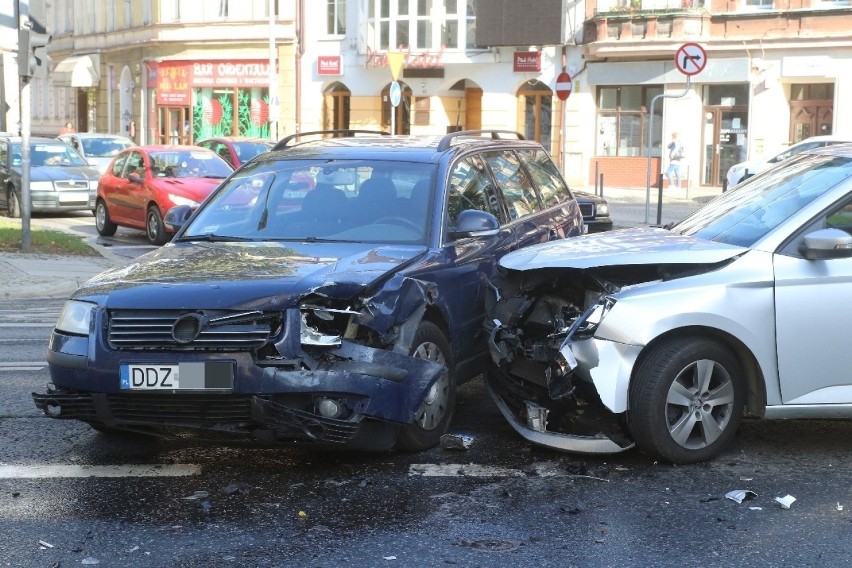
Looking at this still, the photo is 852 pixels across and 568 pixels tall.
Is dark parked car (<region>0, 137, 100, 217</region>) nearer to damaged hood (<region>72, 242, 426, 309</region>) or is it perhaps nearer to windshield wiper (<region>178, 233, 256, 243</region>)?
windshield wiper (<region>178, 233, 256, 243</region>)

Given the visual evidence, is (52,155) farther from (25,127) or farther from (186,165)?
(25,127)

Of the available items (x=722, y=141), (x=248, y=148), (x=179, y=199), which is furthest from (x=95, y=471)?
(x=722, y=141)

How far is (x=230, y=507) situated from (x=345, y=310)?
102 cm

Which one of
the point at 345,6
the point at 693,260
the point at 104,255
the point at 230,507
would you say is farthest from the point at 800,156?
the point at 345,6

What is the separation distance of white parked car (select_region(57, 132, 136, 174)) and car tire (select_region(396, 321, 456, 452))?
2429 cm

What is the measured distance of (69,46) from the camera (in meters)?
58.6

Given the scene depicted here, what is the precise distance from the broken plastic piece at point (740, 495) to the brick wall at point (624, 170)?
31.5 metres

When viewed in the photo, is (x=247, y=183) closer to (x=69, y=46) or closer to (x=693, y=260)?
(x=693, y=260)

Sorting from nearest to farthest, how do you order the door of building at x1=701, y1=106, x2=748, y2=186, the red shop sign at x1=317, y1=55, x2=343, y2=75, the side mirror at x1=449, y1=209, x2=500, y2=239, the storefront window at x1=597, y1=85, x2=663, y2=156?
the side mirror at x1=449, y1=209, x2=500, y2=239
the door of building at x1=701, y1=106, x2=748, y2=186
the storefront window at x1=597, y1=85, x2=663, y2=156
the red shop sign at x1=317, y1=55, x2=343, y2=75

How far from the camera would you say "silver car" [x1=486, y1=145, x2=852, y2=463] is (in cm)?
599

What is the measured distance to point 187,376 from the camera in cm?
560

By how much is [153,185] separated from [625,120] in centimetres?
2039

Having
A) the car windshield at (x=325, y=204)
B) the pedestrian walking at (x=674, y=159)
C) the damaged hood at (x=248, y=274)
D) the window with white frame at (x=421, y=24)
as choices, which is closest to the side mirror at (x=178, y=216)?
the car windshield at (x=325, y=204)

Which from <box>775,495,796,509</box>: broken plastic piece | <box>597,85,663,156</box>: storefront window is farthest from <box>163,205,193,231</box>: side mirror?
<box>597,85,663,156</box>: storefront window
